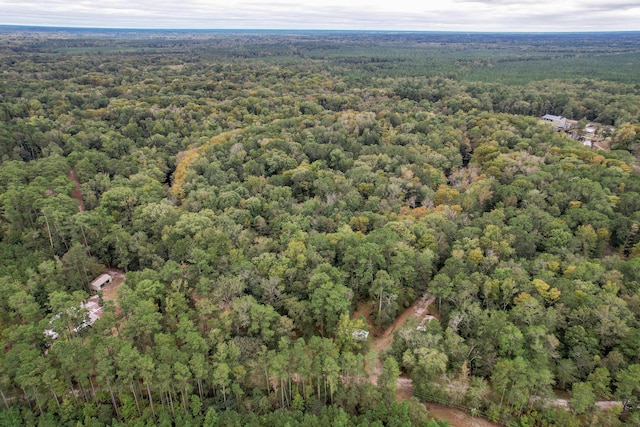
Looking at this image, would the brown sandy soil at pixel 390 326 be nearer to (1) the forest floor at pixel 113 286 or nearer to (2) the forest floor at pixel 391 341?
(2) the forest floor at pixel 391 341

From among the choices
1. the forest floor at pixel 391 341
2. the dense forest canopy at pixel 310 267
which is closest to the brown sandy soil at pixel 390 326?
the forest floor at pixel 391 341

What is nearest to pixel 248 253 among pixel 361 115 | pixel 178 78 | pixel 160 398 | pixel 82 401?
pixel 160 398

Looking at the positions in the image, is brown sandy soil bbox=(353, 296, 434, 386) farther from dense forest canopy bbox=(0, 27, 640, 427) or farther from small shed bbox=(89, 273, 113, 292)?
small shed bbox=(89, 273, 113, 292)

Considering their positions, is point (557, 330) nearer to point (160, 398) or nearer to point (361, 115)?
point (160, 398)

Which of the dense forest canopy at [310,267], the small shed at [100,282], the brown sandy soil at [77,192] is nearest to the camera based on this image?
the dense forest canopy at [310,267]

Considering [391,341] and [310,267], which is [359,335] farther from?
[310,267]

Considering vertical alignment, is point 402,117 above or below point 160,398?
above

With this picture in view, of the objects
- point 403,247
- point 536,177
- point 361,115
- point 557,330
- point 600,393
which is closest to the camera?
point 600,393

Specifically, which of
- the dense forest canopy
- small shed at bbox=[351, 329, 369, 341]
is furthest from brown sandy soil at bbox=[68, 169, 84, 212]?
small shed at bbox=[351, 329, 369, 341]
